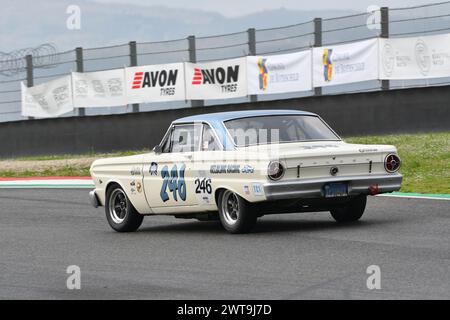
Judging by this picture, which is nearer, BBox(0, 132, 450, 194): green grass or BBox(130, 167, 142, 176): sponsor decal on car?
BBox(130, 167, 142, 176): sponsor decal on car

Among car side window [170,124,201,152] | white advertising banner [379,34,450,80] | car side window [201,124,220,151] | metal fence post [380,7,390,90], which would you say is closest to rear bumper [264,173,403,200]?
car side window [201,124,220,151]

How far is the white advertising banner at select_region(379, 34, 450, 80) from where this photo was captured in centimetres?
2275

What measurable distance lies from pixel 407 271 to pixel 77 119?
63.6ft

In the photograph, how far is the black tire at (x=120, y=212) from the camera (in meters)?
12.9

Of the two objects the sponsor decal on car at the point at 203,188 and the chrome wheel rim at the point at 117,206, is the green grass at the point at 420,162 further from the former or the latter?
the sponsor decal on car at the point at 203,188

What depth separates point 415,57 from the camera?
23266mm

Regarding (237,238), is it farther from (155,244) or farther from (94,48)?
(94,48)

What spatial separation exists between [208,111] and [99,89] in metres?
4.53

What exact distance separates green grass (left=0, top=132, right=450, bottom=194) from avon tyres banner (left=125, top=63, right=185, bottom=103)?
12.5 ft

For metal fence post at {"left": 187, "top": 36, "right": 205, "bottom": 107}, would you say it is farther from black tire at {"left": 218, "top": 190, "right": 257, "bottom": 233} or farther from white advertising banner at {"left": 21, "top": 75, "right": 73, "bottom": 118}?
black tire at {"left": 218, "top": 190, "right": 257, "bottom": 233}

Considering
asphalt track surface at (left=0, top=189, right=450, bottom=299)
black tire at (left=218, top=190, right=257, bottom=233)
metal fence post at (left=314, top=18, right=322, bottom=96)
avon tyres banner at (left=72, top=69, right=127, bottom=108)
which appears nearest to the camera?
asphalt track surface at (left=0, top=189, right=450, bottom=299)

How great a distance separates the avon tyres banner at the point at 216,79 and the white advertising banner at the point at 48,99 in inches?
154

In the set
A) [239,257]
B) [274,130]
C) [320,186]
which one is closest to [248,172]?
[320,186]
